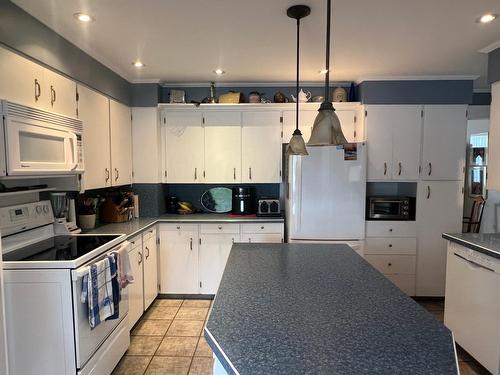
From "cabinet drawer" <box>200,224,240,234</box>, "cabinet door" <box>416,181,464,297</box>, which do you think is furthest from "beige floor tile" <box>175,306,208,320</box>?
"cabinet door" <box>416,181,464,297</box>

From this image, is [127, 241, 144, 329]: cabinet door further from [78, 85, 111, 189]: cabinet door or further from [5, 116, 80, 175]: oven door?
[5, 116, 80, 175]: oven door

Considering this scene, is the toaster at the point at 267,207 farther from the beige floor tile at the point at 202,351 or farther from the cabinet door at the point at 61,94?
the cabinet door at the point at 61,94

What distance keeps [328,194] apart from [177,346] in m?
1.99

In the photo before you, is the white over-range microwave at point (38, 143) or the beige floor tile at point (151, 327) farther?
the beige floor tile at point (151, 327)

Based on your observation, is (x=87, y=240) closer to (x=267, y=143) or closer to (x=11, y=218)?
(x=11, y=218)

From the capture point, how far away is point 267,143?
11.9ft

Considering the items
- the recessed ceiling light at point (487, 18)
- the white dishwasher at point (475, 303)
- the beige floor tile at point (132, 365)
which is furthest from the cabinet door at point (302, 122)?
the beige floor tile at point (132, 365)

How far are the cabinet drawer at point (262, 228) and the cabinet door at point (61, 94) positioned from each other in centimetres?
194

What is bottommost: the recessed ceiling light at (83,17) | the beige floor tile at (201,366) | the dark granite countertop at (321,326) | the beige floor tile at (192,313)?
the beige floor tile at (201,366)

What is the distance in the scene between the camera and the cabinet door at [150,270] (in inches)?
122

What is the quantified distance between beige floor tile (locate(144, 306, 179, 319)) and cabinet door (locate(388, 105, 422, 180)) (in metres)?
2.80

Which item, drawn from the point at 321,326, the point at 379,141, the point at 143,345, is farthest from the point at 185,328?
the point at 379,141

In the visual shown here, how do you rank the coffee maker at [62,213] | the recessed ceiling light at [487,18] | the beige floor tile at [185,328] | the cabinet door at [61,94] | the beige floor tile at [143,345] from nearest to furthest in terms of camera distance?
the recessed ceiling light at [487,18], the cabinet door at [61,94], the coffee maker at [62,213], the beige floor tile at [143,345], the beige floor tile at [185,328]

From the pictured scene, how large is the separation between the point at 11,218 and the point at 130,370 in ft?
4.50
